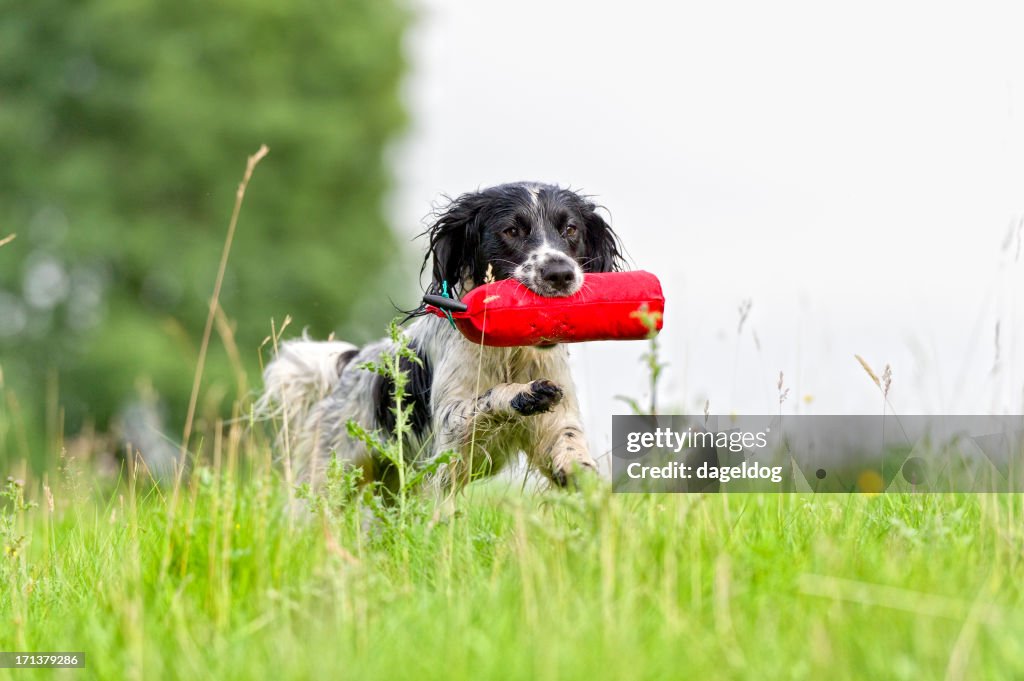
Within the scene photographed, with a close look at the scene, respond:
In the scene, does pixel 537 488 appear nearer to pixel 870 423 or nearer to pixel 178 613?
pixel 870 423

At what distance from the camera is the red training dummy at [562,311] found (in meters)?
4.58

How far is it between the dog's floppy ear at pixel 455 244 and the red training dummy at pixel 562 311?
0.99m

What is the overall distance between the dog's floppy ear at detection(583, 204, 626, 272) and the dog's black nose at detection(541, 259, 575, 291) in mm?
981

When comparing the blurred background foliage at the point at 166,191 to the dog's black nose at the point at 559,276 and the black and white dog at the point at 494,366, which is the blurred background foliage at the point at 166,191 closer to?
the black and white dog at the point at 494,366

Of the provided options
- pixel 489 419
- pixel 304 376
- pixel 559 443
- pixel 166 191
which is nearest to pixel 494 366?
pixel 489 419

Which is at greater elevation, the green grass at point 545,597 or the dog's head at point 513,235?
the dog's head at point 513,235

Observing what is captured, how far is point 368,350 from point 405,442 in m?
0.65

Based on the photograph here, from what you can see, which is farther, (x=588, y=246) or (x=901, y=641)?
(x=588, y=246)

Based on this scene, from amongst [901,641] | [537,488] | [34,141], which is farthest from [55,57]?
[901,641]

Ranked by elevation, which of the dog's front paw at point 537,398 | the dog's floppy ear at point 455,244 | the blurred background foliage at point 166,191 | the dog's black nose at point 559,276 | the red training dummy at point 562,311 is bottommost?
the dog's front paw at point 537,398

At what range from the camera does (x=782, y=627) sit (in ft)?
9.57
